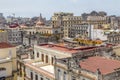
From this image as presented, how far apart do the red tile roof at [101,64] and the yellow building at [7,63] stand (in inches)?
751

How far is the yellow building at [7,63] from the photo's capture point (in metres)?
47.2

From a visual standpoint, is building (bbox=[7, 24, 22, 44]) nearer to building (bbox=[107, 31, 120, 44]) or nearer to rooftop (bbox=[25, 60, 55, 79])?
building (bbox=[107, 31, 120, 44])

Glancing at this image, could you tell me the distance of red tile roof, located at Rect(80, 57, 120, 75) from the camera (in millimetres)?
32250

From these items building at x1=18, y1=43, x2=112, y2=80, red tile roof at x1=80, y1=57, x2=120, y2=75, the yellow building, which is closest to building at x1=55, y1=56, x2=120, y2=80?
red tile roof at x1=80, y1=57, x2=120, y2=75

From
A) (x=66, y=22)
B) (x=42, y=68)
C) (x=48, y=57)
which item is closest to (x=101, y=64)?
(x=42, y=68)

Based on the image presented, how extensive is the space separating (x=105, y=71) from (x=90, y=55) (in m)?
10.1

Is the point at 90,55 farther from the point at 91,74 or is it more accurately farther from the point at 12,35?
the point at 12,35

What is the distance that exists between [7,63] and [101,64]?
22.1 m

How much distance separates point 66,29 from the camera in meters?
128

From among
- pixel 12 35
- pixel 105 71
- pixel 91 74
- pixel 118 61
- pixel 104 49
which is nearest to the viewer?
pixel 91 74

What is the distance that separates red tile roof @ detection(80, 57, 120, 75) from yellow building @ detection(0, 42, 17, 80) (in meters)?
19.1

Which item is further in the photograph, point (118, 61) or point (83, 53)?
point (83, 53)

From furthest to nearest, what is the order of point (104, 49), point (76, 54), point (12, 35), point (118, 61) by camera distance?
point (12, 35) → point (104, 49) → point (76, 54) → point (118, 61)

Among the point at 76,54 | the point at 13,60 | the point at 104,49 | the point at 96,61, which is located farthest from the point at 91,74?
the point at 13,60
